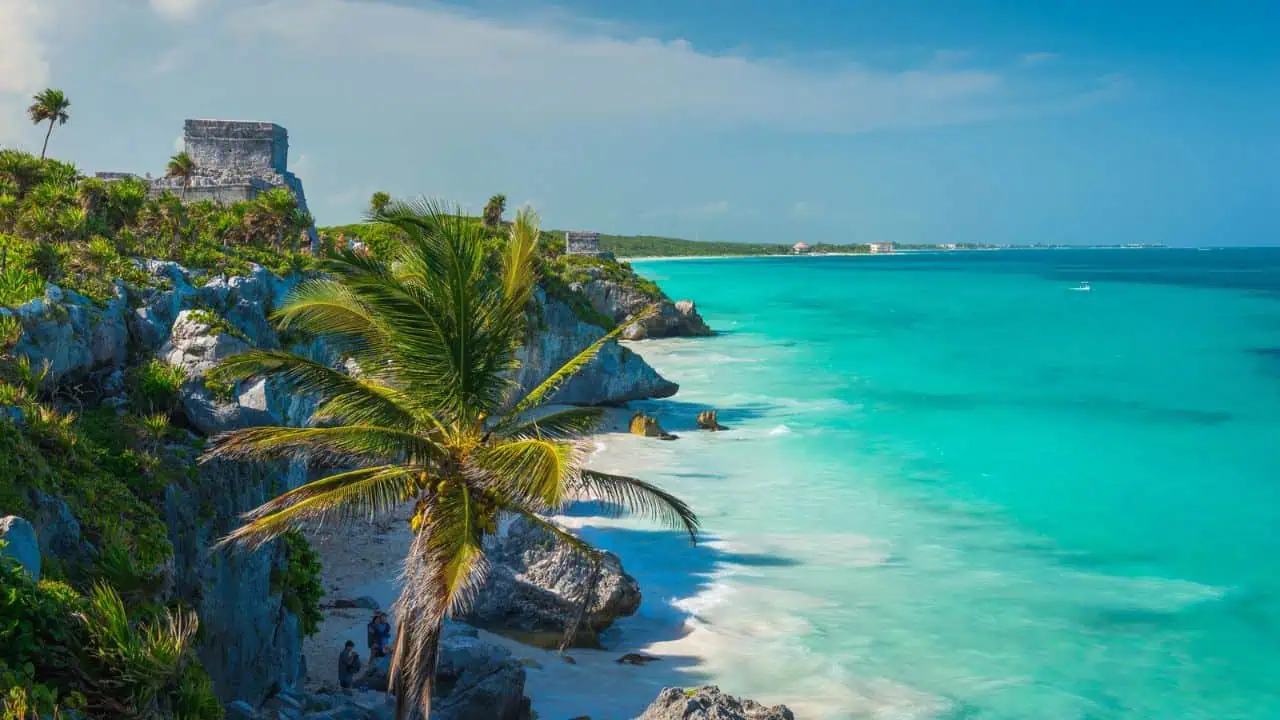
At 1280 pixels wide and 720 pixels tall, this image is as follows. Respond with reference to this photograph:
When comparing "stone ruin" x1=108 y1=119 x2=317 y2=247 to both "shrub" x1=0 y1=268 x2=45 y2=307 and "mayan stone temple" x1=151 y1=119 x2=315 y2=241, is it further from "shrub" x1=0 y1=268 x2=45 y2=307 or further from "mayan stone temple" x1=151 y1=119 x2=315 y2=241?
"shrub" x1=0 y1=268 x2=45 y2=307

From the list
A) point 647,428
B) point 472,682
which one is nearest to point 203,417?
point 472,682

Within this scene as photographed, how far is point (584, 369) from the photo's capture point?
3397cm

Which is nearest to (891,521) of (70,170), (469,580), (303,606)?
(303,606)

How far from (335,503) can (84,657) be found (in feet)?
8.20

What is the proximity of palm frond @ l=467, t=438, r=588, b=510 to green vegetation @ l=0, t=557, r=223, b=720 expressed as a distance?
2.78m

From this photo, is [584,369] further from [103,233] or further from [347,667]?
[347,667]

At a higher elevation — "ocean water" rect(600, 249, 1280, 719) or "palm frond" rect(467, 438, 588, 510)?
"palm frond" rect(467, 438, 588, 510)

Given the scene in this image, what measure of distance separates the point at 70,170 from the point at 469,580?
693 inches

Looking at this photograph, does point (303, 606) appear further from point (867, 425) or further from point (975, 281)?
point (975, 281)

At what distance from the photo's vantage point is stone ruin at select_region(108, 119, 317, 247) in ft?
104

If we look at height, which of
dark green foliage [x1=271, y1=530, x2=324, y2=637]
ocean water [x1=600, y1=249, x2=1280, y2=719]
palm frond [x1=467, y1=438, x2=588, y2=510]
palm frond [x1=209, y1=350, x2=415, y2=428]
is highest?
palm frond [x1=209, y1=350, x2=415, y2=428]

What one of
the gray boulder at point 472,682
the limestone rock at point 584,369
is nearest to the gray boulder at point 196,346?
the gray boulder at point 472,682

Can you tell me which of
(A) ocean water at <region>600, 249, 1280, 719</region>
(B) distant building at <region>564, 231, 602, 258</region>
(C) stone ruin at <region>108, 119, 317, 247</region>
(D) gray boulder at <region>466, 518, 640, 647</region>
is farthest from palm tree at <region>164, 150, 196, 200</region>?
(B) distant building at <region>564, 231, 602, 258</region>

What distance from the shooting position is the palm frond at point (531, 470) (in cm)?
756
